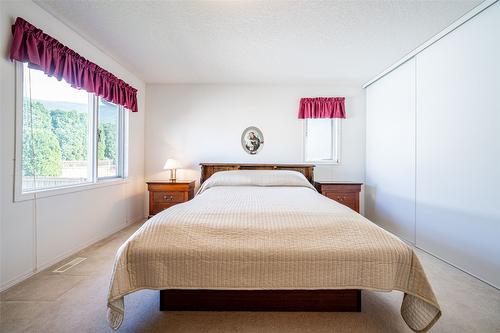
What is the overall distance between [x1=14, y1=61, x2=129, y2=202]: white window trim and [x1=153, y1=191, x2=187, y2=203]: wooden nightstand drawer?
501 mm

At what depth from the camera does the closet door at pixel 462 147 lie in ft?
6.62

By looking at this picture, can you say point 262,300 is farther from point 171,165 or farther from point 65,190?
point 171,165

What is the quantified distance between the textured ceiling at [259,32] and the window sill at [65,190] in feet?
5.34

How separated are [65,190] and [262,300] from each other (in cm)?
221

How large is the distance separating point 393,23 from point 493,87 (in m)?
1.01

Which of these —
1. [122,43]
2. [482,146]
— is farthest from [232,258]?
[122,43]

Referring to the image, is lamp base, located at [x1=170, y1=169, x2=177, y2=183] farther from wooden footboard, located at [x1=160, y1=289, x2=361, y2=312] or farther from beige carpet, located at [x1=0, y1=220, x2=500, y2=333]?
wooden footboard, located at [x1=160, y1=289, x2=361, y2=312]

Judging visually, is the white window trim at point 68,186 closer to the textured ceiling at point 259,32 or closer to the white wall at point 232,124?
the white wall at point 232,124

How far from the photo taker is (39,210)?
2.16 meters

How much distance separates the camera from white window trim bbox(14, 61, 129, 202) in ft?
6.39

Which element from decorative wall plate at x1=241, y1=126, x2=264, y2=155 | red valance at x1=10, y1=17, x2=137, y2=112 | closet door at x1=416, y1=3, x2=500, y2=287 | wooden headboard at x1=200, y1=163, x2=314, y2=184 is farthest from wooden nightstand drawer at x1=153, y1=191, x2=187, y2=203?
closet door at x1=416, y1=3, x2=500, y2=287

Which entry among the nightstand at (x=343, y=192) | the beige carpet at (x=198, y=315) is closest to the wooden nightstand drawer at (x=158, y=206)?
the beige carpet at (x=198, y=315)

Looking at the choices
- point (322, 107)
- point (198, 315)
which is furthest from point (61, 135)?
point (322, 107)

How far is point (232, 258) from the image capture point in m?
1.39
